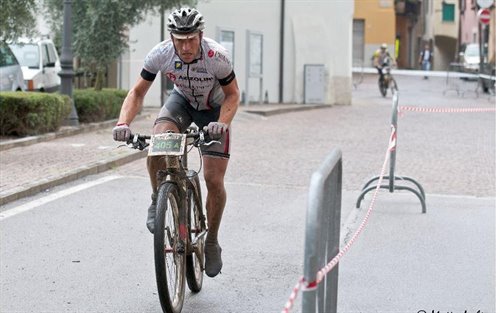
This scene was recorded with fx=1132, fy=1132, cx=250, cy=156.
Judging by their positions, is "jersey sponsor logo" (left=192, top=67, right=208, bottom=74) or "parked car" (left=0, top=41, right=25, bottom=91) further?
"parked car" (left=0, top=41, right=25, bottom=91)

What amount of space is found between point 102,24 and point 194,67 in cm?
1554

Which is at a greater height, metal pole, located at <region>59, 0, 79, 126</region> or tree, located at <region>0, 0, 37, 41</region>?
tree, located at <region>0, 0, 37, 41</region>

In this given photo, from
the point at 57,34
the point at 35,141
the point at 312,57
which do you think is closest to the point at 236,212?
the point at 35,141

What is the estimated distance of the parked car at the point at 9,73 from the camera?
20.0 meters

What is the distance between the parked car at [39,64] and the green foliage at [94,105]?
256 cm

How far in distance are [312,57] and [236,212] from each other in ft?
68.4

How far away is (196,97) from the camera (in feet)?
22.5

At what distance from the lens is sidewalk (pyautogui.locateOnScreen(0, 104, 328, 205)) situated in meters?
12.0

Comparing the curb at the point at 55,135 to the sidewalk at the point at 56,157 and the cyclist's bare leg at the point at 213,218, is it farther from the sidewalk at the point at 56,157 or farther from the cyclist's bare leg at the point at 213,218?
the cyclist's bare leg at the point at 213,218

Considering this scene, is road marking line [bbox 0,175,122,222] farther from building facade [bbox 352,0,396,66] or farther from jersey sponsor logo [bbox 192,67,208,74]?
building facade [bbox 352,0,396,66]

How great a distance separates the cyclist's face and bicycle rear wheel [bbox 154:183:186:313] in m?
0.77

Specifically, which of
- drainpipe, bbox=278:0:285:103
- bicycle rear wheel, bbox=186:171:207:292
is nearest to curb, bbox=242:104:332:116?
drainpipe, bbox=278:0:285:103

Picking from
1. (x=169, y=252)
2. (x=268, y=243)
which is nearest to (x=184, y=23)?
(x=169, y=252)

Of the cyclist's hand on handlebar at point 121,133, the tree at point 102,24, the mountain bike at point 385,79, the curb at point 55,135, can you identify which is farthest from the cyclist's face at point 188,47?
the mountain bike at point 385,79
